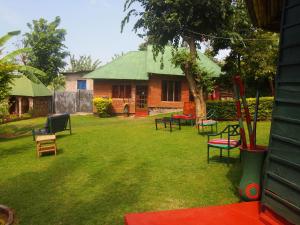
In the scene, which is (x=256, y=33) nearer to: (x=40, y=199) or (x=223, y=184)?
(x=223, y=184)

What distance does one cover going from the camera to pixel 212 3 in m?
16.7

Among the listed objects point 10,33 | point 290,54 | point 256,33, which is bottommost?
point 290,54

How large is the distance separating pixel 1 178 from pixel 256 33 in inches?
781

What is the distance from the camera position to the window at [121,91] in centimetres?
2859

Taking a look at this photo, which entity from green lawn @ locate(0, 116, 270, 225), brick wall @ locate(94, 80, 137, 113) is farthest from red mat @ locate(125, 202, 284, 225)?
brick wall @ locate(94, 80, 137, 113)

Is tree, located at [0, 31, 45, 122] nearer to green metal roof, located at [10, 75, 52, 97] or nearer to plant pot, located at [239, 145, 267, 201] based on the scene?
plant pot, located at [239, 145, 267, 201]

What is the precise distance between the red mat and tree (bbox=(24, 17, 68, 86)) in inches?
1605

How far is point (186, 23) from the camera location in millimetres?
17781

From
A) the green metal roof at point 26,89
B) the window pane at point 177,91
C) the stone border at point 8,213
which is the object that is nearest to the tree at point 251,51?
the window pane at point 177,91

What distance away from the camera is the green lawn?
248 inches

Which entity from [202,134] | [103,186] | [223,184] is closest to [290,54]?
[223,184]

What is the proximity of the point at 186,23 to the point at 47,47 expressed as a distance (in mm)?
29806

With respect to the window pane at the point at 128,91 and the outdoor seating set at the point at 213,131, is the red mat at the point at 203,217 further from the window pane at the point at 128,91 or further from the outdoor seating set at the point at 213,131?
the window pane at the point at 128,91

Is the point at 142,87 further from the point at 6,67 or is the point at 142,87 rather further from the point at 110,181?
the point at 110,181
